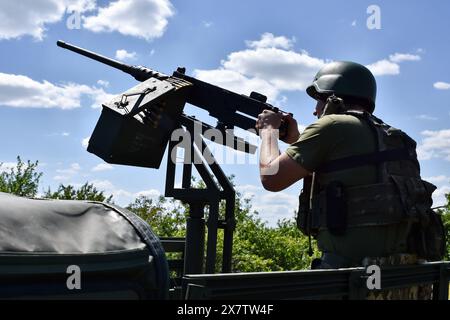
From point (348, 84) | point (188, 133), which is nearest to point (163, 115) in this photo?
point (188, 133)

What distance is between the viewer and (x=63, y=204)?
1.87 meters

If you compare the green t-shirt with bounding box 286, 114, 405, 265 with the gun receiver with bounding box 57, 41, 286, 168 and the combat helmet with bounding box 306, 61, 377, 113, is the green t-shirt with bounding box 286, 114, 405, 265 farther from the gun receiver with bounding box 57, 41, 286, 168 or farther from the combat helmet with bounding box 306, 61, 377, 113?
the gun receiver with bounding box 57, 41, 286, 168

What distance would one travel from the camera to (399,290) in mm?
2750

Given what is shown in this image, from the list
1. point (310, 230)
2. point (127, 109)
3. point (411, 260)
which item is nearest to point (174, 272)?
point (127, 109)

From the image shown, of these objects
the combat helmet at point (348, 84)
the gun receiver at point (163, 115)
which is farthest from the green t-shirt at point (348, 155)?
the gun receiver at point (163, 115)

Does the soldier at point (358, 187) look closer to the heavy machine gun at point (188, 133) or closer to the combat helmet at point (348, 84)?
the combat helmet at point (348, 84)

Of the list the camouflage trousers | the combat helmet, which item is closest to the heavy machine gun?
the combat helmet

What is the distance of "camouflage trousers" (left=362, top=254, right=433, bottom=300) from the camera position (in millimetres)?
2592

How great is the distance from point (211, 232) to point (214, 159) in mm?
644

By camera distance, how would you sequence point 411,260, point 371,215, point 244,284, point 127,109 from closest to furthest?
point 244,284 → point 371,215 → point 411,260 → point 127,109

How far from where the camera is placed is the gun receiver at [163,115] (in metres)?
4.70

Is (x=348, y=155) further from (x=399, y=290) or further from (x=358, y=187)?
(x=399, y=290)

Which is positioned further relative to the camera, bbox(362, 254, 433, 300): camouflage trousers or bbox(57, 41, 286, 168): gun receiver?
bbox(57, 41, 286, 168): gun receiver
